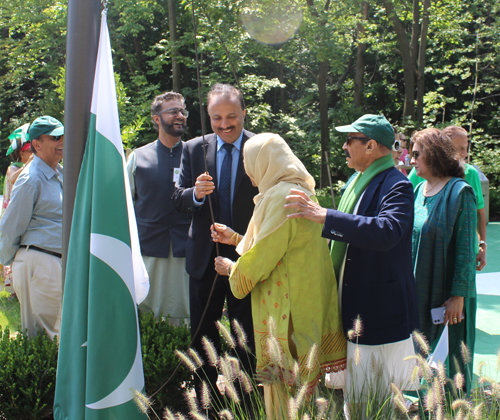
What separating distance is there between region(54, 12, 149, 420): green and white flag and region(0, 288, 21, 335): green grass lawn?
2.75 meters

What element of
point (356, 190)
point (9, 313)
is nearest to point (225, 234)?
point (356, 190)

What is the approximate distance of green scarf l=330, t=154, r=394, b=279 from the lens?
7.53ft

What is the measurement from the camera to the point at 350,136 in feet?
7.78

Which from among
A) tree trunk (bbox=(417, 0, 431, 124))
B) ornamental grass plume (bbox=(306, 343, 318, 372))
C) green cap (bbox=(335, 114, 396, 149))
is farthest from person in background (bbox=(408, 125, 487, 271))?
tree trunk (bbox=(417, 0, 431, 124))

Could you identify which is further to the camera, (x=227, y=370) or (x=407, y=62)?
(x=407, y=62)

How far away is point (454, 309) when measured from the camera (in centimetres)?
283

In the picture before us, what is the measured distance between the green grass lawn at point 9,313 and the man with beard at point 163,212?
1693mm

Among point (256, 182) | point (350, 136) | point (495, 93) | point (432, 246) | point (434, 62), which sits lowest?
point (432, 246)

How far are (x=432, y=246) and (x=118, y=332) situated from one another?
1960 mm

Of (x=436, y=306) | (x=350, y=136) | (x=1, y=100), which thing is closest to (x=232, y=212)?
(x=350, y=136)

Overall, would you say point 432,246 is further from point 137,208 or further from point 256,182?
point 137,208

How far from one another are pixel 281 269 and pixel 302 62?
15707mm

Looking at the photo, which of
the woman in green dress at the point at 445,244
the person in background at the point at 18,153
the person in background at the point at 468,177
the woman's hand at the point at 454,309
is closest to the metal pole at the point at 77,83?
the woman in green dress at the point at 445,244

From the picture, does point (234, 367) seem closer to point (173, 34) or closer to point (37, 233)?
point (37, 233)
